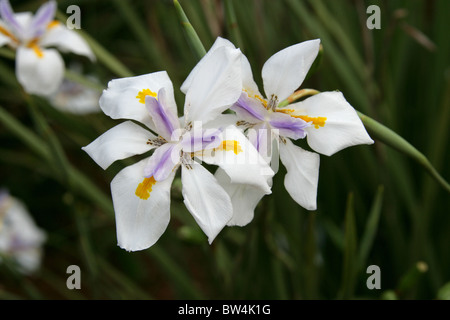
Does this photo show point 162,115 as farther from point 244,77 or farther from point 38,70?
point 38,70

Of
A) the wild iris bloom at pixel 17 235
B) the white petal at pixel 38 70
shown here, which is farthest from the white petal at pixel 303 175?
the wild iris bloom at pixel 17 235

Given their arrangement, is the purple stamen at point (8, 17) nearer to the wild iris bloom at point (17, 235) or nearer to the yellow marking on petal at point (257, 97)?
the yellow marking on petal at point (257, 97)

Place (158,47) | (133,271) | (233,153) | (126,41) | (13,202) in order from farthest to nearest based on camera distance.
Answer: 1. (126,41)
2. (133,271)
3. (13,202)
4. (158,47)
5. (233,153)

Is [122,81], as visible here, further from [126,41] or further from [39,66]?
[126,41]

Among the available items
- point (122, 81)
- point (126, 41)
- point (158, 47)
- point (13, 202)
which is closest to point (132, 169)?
point (122, 81)

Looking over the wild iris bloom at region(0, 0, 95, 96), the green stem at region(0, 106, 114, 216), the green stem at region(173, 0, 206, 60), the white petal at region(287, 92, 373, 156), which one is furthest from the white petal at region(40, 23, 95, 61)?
the white petal at region(287, 92, 373, 156)

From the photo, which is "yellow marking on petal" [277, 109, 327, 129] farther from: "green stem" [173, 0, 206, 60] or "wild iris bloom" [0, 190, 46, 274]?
"wild iris bloom" [0, 190, 46, 274]
